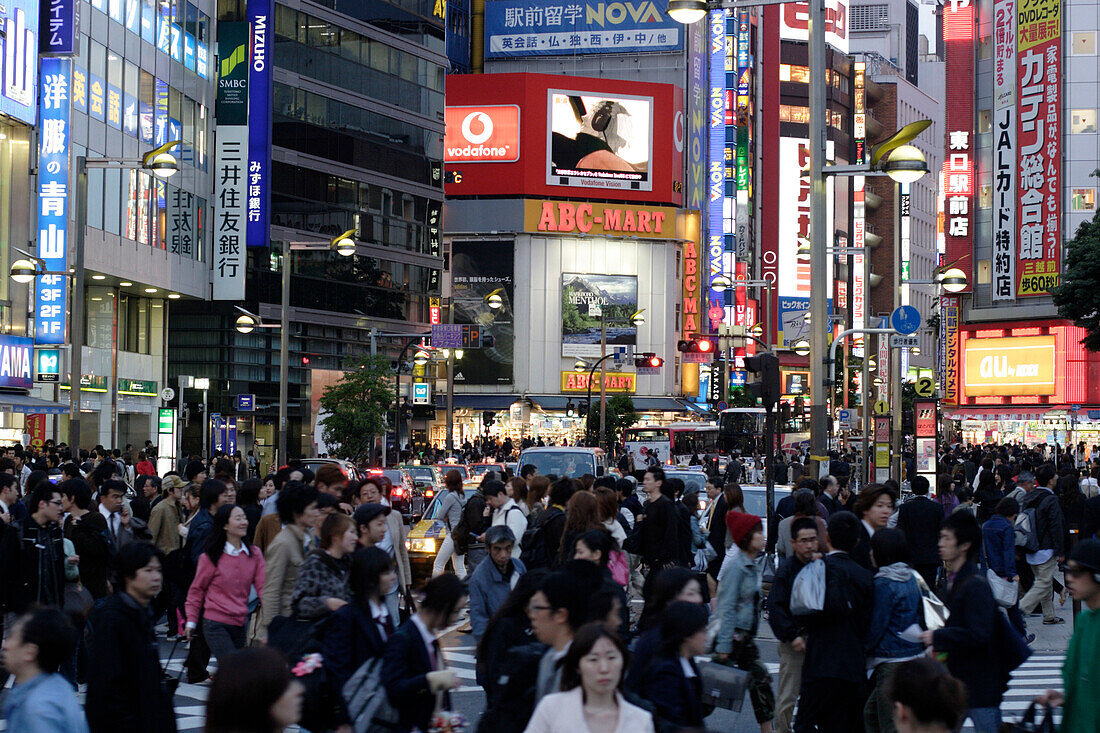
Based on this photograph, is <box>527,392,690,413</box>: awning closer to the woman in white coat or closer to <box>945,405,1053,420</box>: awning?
<box>945,405,1053,420</box>: awning

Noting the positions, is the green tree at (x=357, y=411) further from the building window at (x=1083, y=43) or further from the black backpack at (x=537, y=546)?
the building window at (x=1083, y=43)

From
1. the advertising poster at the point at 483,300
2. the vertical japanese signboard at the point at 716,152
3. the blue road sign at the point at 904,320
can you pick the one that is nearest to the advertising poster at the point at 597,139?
the advertising poster at the point at 483,300

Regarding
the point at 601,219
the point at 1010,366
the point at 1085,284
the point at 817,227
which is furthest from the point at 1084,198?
the point at 817,227

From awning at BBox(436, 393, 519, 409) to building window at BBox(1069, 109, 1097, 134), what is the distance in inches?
1449

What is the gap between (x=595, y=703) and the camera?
5.38 metres

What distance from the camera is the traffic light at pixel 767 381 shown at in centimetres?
1728

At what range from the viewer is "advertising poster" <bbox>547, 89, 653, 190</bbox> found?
299 ft

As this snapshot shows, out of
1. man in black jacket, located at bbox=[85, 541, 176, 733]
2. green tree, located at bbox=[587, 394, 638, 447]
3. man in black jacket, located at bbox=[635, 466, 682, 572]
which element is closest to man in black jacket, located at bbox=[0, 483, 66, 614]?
man in black jacket, located at bbox=[85, 541, 176, 733]

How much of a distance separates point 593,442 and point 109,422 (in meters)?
27.4

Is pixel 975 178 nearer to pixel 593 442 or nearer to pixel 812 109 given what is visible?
pixel 593 442

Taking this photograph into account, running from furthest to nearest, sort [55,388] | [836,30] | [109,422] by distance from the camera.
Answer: [836,30] < [109,422] < [55,388]

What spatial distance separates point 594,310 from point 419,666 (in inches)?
3380

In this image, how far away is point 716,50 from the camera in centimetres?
10281

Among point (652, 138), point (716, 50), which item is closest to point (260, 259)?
point (652, 138)
